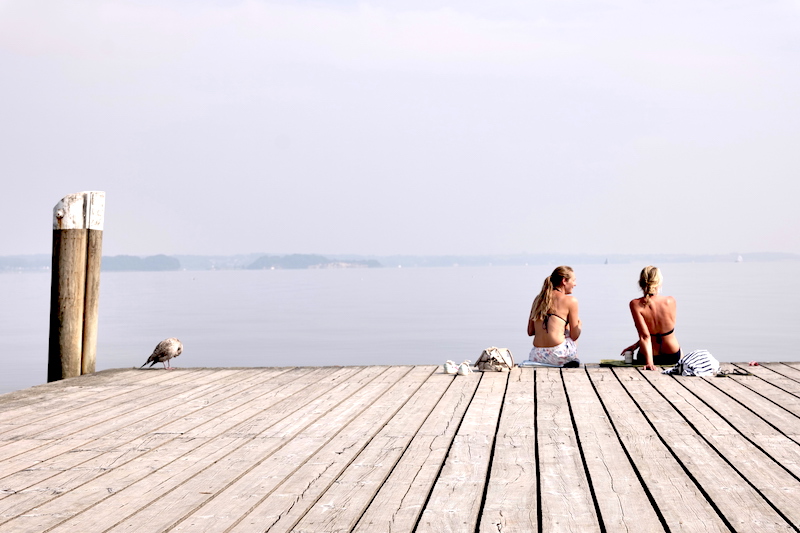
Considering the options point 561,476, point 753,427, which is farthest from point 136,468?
point 753,427

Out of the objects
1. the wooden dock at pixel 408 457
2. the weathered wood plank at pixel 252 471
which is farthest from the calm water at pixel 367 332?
the weathered wood plank at pixel 252 471

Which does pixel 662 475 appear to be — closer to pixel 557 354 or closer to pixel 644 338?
pixel 644 338

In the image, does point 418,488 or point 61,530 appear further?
point 418,488

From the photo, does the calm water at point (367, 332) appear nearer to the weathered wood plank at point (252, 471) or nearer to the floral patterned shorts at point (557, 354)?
the floral patterned shorts at point (557, 354)

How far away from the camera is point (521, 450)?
13.8ft

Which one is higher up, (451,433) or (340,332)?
(451,433)

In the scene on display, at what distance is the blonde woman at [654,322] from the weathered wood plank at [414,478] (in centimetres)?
270

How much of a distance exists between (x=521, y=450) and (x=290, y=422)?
163 cm

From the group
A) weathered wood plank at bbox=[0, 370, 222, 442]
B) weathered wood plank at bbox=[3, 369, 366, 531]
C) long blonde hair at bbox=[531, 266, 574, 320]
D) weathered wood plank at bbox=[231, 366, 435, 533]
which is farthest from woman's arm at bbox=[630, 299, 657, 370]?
weathered wood plank at bbox=[0, 370, 222, 442]

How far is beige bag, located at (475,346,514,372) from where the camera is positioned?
749 cm

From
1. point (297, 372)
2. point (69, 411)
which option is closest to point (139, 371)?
point (297, 372)

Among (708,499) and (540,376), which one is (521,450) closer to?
(708,499)

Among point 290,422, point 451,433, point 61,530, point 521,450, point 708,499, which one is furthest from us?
point 290,422

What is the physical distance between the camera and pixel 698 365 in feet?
23.5
